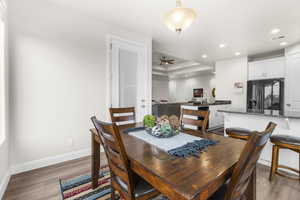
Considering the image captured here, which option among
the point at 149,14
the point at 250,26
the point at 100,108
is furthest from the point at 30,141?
the point at 250,26

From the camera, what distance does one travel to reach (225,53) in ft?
15.8

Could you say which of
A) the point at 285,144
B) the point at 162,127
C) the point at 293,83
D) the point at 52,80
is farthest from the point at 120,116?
the point at 293,83

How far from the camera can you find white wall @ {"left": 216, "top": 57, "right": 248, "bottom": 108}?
5.04m

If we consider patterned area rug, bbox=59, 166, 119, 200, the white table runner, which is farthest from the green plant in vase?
patterned area rug, bbox=59, 166, 119, 200

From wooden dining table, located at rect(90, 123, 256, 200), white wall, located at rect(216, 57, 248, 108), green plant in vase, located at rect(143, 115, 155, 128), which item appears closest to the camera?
wooden dining table, located at rect(90, 123, 256, 200)

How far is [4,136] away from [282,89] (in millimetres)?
6427

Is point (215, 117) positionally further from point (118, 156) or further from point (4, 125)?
point (4, 125)

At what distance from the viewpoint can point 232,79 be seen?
5.33m

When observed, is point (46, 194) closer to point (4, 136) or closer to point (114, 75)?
point (4, 136)

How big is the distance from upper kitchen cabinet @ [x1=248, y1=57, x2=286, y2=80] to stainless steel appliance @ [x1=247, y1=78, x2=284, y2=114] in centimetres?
18

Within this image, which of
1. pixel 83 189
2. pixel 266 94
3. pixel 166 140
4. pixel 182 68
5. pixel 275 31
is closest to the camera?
pixel 166 140

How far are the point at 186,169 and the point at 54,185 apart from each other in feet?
6.18

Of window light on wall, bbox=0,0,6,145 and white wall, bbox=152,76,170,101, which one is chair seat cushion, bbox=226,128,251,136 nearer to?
window light on wall, bbox=0,0,6,145

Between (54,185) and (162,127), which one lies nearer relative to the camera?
(162,127)
